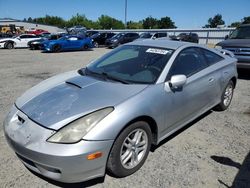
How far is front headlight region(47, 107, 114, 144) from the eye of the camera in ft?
8.57

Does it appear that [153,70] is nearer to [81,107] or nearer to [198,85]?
[198,85]

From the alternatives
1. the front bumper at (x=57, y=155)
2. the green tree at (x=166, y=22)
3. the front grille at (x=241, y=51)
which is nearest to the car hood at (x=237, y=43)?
the front grille at (x=241, y=51)

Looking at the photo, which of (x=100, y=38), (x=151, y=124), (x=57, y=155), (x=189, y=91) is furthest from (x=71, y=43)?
(x=57, y=155)

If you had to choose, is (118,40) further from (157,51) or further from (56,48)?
(157,51)

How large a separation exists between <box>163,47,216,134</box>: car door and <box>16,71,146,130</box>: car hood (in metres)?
0.56

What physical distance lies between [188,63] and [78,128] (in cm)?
227

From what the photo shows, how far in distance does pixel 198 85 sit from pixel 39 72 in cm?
762

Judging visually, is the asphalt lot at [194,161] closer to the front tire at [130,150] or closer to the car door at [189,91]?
the front tire at [130,150]

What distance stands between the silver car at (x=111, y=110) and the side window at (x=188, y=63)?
1 cm

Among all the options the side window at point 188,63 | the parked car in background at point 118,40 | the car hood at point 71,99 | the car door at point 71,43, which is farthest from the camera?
the parked car in background at point 118,40

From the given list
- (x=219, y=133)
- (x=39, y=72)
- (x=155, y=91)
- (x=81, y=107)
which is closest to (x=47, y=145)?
(x=81, y=107)

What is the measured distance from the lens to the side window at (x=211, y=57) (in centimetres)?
471

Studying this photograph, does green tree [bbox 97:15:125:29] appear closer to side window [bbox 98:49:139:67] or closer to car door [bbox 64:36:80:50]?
car door [bbox 64:36:80:50]

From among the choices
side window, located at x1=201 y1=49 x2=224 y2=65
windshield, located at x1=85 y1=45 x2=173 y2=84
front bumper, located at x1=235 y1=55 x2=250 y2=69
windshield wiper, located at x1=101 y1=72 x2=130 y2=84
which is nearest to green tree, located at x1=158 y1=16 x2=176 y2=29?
front bumper, located at x1=235 y1=55 x2=250 y2=69
